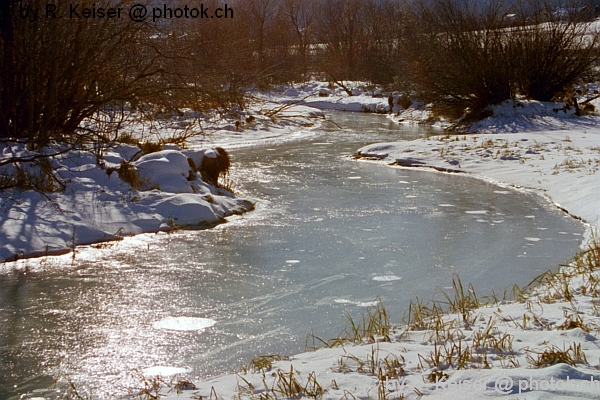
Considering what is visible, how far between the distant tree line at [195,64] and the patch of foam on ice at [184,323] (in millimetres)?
2340

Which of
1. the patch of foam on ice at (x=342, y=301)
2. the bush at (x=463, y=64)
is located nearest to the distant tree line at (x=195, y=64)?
the bush at (x=463, y=64)

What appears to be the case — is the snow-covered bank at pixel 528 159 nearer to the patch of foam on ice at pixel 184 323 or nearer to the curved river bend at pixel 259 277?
the curved river bend at pixel 259 277

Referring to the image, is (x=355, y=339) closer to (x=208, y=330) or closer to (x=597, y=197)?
(x=208, y=330)

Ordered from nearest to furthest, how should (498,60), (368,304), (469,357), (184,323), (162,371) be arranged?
1. (469,357)
2. (162,371)
3. (184,323)
4. (368,304)
5. (498,60)

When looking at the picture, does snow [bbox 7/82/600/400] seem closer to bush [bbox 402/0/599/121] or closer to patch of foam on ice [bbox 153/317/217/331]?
patch of foam on ice [bbox 153/317/217/331]

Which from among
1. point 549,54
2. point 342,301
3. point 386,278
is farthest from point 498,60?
point 342,301

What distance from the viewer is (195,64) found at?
27.0 feet

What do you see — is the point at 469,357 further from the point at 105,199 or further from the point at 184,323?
the point at 105,199

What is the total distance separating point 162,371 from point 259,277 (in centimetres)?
235

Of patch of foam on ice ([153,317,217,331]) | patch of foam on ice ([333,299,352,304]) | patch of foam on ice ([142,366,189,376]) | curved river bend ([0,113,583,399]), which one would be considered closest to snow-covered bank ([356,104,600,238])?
curved river bend ([0,113,583,399])

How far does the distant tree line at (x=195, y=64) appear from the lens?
8.09 metres

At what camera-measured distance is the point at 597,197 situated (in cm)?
1012

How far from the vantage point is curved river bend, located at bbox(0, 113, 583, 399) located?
4.93m

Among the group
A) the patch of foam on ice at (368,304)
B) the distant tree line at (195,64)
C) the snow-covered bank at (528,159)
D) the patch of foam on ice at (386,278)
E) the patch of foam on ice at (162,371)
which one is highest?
the distant tree line at (195,64)
